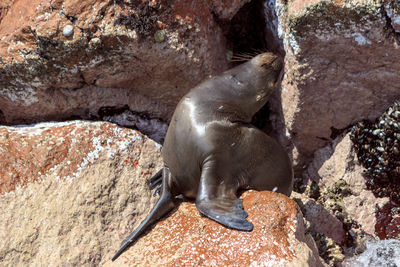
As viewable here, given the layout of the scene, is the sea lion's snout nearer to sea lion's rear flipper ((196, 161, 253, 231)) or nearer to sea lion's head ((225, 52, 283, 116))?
sea lion's head ((225, 52, 283, 116))

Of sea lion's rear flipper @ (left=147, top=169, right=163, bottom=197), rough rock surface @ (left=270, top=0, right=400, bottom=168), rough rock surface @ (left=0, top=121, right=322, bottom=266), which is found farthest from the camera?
sea lion's rear flipper @ (left=147, top=169, right=163, bottom=197)

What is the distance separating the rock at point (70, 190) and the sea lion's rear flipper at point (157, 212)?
378 mm

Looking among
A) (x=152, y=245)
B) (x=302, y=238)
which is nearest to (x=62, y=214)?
(x=152, y=245)

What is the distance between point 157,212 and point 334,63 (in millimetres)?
2297

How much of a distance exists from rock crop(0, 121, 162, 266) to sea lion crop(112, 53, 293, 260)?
1.00 ft

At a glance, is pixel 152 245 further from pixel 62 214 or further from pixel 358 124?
pixel 358 124

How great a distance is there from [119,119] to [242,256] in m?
2.49

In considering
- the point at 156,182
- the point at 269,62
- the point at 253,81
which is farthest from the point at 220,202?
the point at 269,62

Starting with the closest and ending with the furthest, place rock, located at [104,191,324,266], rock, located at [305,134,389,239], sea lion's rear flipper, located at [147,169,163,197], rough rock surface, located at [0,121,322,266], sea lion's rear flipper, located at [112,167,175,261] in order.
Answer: rock, located at [104,191,324,266]
rough rock surface, located at [0,121,322,266]
sea lion's rear flipper, located at [112,167,175,261]
sea lion's rear flipper, located at [147,169,163,197]
rock, located at [305,134,389,239]

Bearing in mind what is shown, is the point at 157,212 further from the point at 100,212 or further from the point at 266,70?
the point at 266,70

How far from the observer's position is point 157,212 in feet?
11.2

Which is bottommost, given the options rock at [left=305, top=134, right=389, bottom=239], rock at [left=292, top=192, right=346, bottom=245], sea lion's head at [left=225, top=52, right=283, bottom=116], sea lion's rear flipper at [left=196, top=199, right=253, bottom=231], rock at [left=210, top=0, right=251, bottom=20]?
rock at [left=292, top=192, right=346, bottom=245]

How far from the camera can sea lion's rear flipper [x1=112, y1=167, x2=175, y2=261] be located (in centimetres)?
326

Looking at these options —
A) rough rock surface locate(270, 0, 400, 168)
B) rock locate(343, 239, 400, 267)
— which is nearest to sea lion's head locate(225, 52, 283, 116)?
rough rock surface locate(270, 0, 400, 168)
